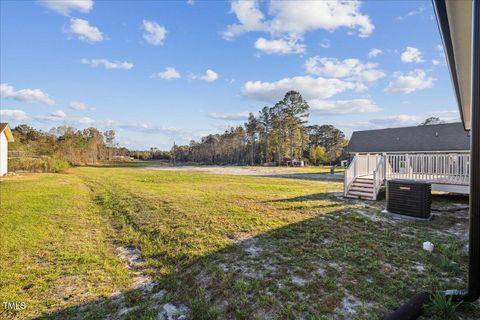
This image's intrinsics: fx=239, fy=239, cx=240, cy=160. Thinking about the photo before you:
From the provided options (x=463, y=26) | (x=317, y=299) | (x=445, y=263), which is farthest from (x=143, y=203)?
(x=463, y=26)

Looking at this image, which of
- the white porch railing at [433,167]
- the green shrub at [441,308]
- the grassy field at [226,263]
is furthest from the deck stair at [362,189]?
the green shrub at [441,308]

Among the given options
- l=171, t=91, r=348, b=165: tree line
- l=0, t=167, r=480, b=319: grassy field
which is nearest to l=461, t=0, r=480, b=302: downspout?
l=0, t=167, r=480, b=319: grassy field

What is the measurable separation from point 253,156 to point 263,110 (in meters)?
10.5

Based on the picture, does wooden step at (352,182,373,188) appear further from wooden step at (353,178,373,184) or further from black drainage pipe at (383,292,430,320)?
black drainage pipe at (383,292,430,320)

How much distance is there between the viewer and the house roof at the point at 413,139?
19094 mm

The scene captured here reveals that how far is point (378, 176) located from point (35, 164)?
30359 millimetres

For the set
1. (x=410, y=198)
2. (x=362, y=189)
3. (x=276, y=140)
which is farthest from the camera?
(x=276, y=140)

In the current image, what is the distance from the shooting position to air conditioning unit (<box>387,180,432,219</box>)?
6254mm

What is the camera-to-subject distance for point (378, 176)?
944 centimetres

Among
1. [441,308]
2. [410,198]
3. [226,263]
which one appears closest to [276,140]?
[410,198]

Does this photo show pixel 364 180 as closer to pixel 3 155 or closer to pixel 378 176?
pixel 378 176

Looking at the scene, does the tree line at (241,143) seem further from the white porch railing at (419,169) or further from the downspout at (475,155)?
the downspout at (475,155)

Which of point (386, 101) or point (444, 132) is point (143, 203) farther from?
point (444, 132)

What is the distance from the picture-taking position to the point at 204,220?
19.8ft
